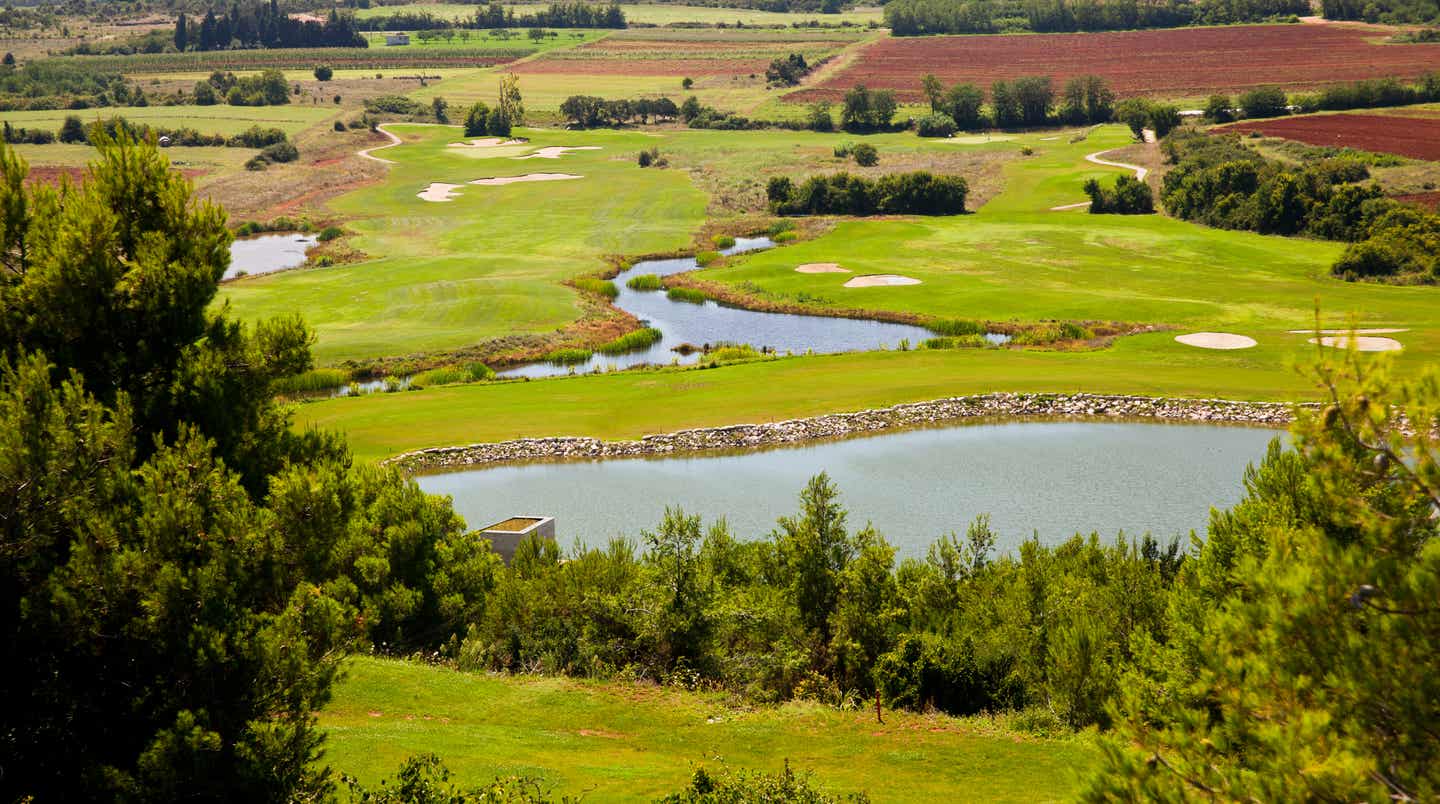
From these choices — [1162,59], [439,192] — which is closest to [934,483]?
[439,192]

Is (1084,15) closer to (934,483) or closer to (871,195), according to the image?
(871,195)

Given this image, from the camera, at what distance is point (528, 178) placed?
A: 113 metres

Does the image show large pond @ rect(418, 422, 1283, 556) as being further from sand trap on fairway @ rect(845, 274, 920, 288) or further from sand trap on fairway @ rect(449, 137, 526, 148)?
sand trap on fairway @ rect(449, 137, 526, 148)

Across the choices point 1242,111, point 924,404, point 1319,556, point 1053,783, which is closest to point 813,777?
point 1053,783

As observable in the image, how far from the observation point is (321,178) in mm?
115000

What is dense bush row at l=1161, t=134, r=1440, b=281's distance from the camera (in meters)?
67.7

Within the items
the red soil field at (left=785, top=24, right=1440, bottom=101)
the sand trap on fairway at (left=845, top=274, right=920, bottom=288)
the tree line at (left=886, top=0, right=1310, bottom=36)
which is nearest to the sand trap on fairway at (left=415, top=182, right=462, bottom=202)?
the sand trap on fairway at (left=845, top=274, right=920, bottom=288)

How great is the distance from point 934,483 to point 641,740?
70.3 ft

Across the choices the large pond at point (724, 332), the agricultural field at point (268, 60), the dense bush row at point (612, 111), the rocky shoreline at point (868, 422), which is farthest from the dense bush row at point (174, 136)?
the rocky shoreline at point (868, 422)

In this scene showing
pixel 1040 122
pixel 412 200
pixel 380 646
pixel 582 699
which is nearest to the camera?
pixel 582 699

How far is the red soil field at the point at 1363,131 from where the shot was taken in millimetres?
93250

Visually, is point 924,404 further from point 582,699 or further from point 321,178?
point 321,178

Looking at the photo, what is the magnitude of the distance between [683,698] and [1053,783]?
674cm

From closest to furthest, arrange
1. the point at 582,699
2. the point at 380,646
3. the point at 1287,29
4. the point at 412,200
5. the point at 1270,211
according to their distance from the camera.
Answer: the point at 582,699 → the point at 380,646 → the point at 1270,211 → the point at 412,200 → the point at 1287,29
